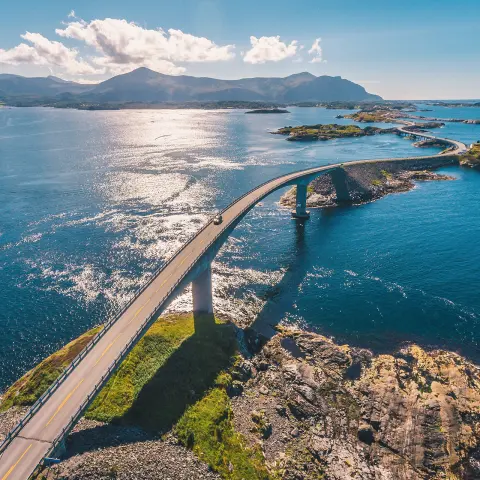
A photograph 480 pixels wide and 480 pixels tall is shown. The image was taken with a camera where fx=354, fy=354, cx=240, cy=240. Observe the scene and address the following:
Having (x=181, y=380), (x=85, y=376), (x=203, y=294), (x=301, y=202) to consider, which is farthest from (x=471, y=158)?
(x=85, y=376)

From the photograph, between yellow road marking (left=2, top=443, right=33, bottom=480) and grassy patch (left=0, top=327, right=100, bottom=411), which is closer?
yellow road marking (left=2, top=443, right=33, bottom=480)

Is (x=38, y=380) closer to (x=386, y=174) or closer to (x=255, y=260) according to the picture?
(x=255, y=260)

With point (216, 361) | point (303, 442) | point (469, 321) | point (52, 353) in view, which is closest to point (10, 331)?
point (52, 353)

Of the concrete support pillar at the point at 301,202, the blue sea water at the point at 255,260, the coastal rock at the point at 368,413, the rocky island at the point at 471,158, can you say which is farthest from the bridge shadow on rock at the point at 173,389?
the rocky island at the point at 471,158

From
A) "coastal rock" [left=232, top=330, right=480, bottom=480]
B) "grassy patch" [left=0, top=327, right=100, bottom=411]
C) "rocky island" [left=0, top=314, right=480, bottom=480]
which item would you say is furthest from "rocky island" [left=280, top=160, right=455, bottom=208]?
"grassy patch" [left=0, top=327, right=100, bottom=411]

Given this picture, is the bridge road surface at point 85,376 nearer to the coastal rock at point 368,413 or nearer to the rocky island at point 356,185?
the coastal rock at point 368,413

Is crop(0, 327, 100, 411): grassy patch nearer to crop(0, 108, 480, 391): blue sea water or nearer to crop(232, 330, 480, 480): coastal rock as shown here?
crop(0, 108, 480, 391): blue sea water
